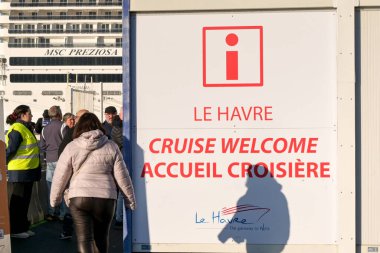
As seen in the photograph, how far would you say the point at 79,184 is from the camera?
442 centimetres

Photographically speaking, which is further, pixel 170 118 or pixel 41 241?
pixel 41 241

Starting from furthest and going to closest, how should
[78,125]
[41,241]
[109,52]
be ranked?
[109,52]
[41,241]
[78,125]

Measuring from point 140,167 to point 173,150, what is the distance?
0.27 metres

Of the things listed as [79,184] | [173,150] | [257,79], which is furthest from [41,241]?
[257,79]

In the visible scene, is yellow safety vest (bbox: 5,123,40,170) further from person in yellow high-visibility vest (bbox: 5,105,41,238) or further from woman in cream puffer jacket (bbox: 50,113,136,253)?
woman in cream puffer jacket (bbox: 50,113,136,253)

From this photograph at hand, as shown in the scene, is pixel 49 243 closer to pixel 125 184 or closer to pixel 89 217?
pixel 89 217

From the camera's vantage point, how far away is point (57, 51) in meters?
66.7

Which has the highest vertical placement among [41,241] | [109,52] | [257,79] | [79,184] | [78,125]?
[109,52]

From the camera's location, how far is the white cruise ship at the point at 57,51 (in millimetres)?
66312

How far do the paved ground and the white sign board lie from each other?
2804mm

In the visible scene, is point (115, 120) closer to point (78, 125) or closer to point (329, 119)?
point (78, 125)
